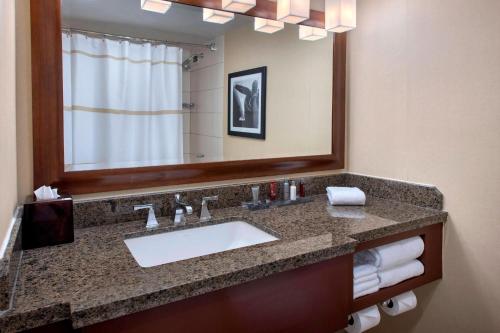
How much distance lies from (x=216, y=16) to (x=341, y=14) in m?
0.60

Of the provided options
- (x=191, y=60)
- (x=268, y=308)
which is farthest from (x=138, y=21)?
(x=268, y=308)

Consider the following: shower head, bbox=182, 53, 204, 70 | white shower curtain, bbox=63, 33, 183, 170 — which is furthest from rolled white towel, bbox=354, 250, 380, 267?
shower head, bbox=182, 53, 204, 70

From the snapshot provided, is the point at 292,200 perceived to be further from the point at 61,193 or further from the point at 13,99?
the point at 13,99

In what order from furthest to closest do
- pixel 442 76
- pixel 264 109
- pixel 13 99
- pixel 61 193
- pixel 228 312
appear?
pixel 264 109 < pixel 442 76 < pixel 61 193 < pixel 13 99 < pixel 228 312

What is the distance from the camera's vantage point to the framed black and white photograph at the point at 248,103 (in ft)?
5.41

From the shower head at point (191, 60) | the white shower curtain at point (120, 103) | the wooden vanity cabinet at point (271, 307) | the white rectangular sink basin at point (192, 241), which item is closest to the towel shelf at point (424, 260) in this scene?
the wooden vanity cabinet at point (271, 307)

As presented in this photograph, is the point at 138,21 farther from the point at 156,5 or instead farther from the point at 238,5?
the point at 238,5

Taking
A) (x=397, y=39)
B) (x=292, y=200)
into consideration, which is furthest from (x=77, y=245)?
(x=397, y=39)

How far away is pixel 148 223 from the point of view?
1.31 metres

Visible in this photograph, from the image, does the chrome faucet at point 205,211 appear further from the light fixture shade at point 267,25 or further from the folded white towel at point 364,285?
the light fixture shade at point 267,25

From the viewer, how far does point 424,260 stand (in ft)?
4.88

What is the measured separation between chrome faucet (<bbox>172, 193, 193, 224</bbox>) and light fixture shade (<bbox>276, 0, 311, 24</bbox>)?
0.93 m

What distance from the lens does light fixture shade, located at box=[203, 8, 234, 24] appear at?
4.92 ft

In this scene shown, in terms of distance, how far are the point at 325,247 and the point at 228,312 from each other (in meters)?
0.36
